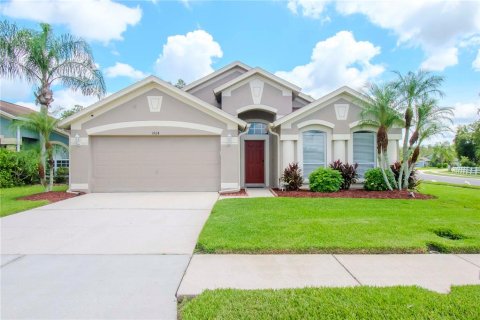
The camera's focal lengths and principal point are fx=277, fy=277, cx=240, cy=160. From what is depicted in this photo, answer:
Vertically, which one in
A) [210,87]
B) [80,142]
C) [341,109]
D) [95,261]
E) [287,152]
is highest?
[210,87]

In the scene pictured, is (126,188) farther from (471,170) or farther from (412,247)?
(471,170)

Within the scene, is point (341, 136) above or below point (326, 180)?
above

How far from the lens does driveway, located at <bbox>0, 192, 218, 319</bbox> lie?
315cm

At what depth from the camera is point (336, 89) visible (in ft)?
40.3

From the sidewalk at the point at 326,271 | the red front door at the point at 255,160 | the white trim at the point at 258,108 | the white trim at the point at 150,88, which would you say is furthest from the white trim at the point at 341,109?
the sidewalk at the point at 326,271

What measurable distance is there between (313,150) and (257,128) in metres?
3.22

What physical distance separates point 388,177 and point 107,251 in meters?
11.0

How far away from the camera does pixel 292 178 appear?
11.9m

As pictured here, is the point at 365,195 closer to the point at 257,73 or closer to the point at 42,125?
the point at 257,73

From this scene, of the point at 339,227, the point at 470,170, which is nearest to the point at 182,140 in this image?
the point at 339,227

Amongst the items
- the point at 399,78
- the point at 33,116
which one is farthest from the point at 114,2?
the point at 399,78

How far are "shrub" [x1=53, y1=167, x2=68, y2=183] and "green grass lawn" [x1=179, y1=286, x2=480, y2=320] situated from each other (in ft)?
53.7

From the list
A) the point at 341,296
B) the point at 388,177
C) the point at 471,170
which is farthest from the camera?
the point at 471,170

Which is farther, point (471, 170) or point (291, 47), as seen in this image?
point (471, 170)
